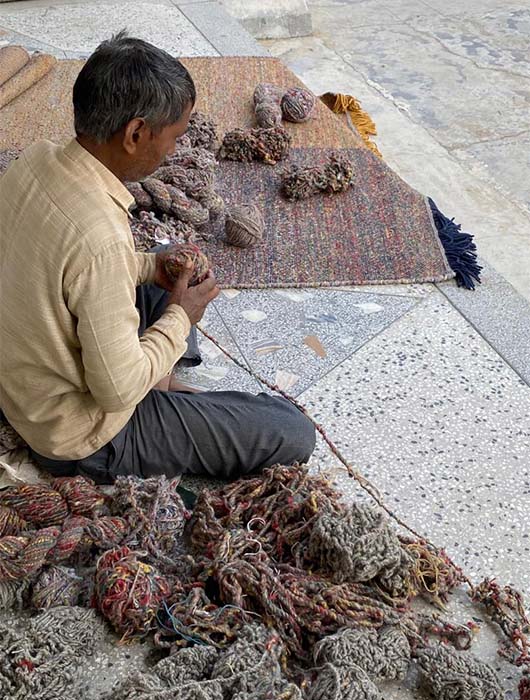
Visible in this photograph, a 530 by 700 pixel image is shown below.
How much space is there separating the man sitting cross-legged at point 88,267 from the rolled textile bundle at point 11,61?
2570mm

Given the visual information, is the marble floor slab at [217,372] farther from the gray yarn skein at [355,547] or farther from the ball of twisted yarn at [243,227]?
the gray yarn skein at [355,547]

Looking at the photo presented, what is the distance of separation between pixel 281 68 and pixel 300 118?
736mm

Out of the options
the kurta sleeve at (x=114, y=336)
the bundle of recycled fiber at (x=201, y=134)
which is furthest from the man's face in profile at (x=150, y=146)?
the bundle of recycled fiber at (x=201, y=134)

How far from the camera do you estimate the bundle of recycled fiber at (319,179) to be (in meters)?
3.05

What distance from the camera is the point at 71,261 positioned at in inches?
50.4


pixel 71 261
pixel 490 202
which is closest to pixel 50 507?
pixel 71 261

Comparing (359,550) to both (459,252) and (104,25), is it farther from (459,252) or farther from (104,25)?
(104,25)

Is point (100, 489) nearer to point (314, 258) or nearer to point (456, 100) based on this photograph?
point (314, 258)

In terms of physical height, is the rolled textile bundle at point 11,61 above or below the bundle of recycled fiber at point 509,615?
above

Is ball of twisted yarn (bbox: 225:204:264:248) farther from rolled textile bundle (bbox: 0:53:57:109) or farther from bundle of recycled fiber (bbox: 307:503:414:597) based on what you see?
rolled textile bundle (bbox: 0:53:57:109)

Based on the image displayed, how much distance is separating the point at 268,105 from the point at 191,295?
2.19m

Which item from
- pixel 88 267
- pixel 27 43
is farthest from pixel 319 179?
pixel 27 43

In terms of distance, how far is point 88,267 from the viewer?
4.21 feet

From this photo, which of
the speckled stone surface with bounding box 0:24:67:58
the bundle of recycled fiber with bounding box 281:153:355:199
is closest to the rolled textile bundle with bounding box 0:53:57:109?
the speckled stone surface with bounding box 0:24:67:58
